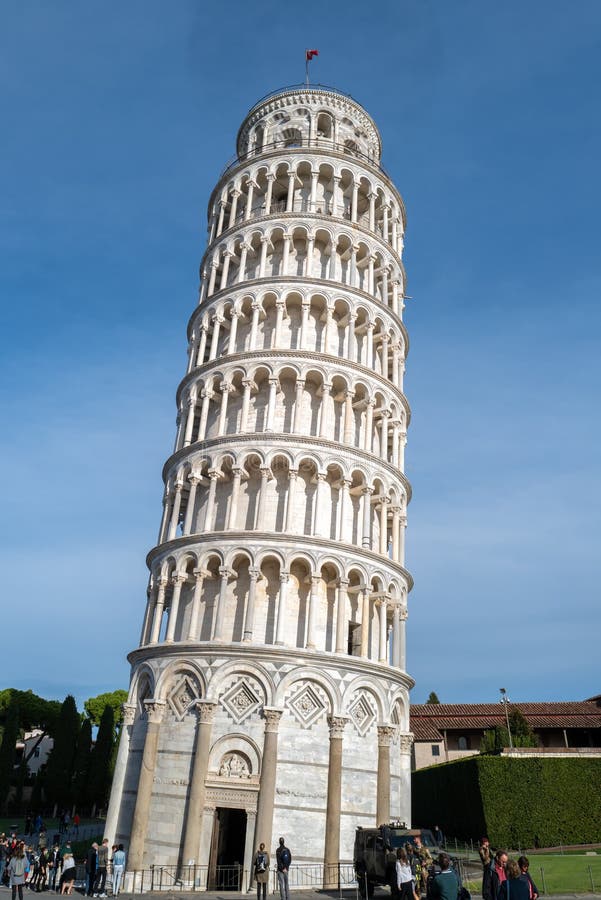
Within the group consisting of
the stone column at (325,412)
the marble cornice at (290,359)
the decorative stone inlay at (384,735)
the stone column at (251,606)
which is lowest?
the decorative stone inlay at (384,735)

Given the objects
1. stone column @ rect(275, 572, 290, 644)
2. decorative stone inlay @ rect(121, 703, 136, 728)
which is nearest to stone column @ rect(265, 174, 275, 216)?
stone column @ rect(275, 572, 290, 644)

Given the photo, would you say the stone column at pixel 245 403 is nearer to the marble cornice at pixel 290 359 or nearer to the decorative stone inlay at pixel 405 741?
the marble cornice at pixel 290 359

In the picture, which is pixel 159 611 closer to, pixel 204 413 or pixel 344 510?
pixel 344 510

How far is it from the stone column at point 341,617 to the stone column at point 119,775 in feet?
30.5

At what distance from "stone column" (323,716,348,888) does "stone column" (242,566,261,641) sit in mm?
4660

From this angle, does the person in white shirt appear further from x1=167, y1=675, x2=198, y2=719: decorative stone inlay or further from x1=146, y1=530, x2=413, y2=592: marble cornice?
x1=146, y1=530, x2=413, y2=592: marble cornice

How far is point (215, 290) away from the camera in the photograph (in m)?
41.1

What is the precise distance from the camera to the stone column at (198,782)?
26.2m

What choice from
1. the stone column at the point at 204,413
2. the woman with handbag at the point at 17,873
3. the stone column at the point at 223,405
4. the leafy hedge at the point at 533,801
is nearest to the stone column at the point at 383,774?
the leafy hedge at the point at 533,801

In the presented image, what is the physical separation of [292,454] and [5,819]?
47.5m

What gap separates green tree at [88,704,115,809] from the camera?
65375 mm

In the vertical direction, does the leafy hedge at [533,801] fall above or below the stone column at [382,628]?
below

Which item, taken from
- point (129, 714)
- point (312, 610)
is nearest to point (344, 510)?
point (312, 610)

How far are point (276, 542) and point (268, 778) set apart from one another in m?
9.26
